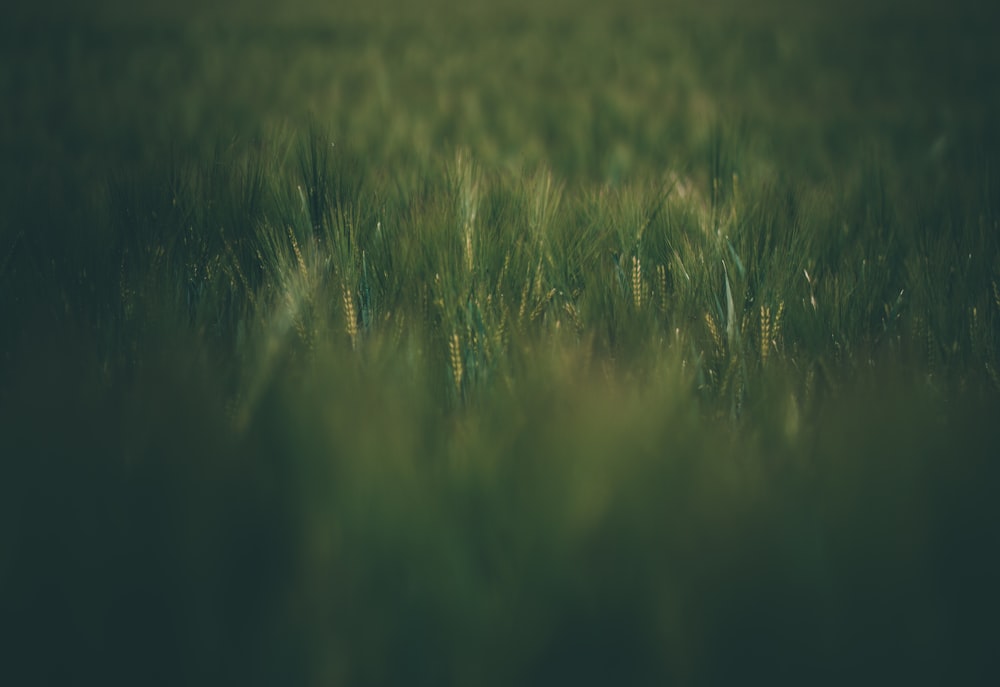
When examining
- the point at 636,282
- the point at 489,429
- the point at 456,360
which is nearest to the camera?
the point at 489,429

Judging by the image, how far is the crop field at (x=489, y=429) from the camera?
14.1 inches

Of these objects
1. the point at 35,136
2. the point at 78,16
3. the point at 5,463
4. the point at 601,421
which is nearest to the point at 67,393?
the point at 5,463

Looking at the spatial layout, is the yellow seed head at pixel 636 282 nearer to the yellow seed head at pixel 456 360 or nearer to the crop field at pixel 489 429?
the crop field at pixel 489 429

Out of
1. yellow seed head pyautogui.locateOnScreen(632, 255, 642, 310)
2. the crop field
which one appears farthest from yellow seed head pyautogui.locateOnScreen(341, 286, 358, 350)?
yellow seed head pyautogui.locateOnScreen(632, 255, 642, 310)

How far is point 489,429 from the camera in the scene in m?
0.50

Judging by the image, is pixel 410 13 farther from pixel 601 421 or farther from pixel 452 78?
pixel 601 421

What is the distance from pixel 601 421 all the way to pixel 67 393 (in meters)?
0.32

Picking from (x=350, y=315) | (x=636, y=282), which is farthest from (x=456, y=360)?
(x=636, y=282)

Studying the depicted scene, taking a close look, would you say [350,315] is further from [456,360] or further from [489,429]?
[489,429]

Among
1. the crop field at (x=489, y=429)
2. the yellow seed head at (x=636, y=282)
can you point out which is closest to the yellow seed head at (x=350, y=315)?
the crop field at (x=489, y=429)

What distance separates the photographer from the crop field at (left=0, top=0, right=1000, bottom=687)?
0.36 meters

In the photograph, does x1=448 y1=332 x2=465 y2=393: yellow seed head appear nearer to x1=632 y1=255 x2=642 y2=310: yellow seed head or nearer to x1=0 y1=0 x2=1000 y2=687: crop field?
x1=0 y1=0 x2=1000 y2=687: crop field

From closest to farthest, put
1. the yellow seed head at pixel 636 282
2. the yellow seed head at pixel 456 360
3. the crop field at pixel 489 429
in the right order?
the crop field at pixel 489 429, the yellow seed head at pixel 456 360, the yellow seed head at pixel 636 282

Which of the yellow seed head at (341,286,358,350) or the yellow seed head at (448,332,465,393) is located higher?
the yellow seed head at (341,286,358,350)
